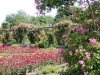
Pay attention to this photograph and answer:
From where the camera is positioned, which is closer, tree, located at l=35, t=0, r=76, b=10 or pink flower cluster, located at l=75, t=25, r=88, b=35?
pink flower cluster, located at l=75, t=25, r=88, b=35

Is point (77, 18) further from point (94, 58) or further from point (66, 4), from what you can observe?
point (94, 58)

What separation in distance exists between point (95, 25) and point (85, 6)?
1.30ft

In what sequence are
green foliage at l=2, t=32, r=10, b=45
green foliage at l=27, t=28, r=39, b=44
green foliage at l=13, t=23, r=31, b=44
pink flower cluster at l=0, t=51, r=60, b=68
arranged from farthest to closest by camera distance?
green foliage at l=2, t=32, r=10, b=45
green foliage at l=13, t=23, r=31, b=44
green foliage at l=27, t=28, r=39, b=44
pink flower cluster at l=0, t=51, r=60, b=68

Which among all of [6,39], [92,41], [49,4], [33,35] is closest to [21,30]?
[33,35]

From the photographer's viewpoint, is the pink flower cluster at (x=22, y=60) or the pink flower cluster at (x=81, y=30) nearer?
the pink flower cluster at (x=81, y=30)

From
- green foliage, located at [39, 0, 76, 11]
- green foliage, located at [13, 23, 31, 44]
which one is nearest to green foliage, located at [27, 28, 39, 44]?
green foliage, located at [13, 23, 31, 44]

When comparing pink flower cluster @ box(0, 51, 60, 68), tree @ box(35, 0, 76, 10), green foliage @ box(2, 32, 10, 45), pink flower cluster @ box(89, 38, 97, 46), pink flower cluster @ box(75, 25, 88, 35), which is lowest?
pink flower cluster @ box(0, 51, 60, 68)

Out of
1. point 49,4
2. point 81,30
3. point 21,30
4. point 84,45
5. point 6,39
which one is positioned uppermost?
point 49,4

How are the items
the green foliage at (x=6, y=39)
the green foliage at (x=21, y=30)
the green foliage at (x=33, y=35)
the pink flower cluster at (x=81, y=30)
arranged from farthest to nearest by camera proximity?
1. the green foliage at (x=6, y=39)
2. the green foliage at (x=21, y=30)
3. the green foliage at (x=33, y=35)
4. the pink flower cluster at (x=81, y=30)

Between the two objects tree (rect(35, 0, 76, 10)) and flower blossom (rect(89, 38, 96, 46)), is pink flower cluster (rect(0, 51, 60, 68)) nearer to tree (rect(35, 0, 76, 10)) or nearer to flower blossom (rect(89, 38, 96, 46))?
tree (rect(35, 0, 76, 10))

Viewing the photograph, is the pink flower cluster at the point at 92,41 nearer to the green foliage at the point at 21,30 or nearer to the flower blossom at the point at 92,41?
the flower blossom at the point at 92,41

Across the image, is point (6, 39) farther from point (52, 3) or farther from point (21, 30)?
point (52, 3)

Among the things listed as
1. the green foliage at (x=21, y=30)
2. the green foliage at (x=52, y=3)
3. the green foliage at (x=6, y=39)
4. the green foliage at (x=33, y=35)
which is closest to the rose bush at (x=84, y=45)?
the green foliage at (x=52, y=3)

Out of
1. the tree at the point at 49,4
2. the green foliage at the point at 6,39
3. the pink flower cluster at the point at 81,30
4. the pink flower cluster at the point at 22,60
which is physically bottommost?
the pink flower cluster at the point at 22,60
